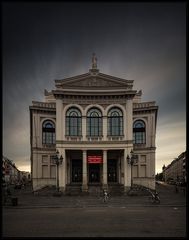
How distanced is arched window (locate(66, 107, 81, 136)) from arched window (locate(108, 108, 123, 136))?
17.4 ft

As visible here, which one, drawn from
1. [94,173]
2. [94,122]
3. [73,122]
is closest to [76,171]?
[94,173]

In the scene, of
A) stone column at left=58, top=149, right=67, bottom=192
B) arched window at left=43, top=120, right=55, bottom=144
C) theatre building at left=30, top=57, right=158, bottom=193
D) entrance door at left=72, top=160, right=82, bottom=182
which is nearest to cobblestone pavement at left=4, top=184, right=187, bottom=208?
stone column at left=58, top=149, right=67, bottom=192

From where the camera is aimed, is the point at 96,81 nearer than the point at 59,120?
No

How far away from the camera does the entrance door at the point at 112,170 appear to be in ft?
184

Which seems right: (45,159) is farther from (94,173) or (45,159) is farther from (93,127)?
(93,127)

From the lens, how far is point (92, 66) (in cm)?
5544

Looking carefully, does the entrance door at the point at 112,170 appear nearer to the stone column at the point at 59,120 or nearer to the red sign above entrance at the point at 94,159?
the red sign above entrance at the point at 94,159

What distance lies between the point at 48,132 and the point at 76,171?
9577 mm

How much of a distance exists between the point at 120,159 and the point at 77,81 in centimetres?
1626

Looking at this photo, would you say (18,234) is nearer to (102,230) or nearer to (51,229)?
(51,229)

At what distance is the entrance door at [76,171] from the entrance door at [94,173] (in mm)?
1869

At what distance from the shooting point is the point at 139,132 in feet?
193

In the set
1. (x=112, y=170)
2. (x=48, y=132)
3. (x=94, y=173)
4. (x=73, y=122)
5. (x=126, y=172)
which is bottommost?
(x=94, y=173)

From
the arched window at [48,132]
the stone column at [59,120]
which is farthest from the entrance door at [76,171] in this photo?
the stone column at [59,120]
